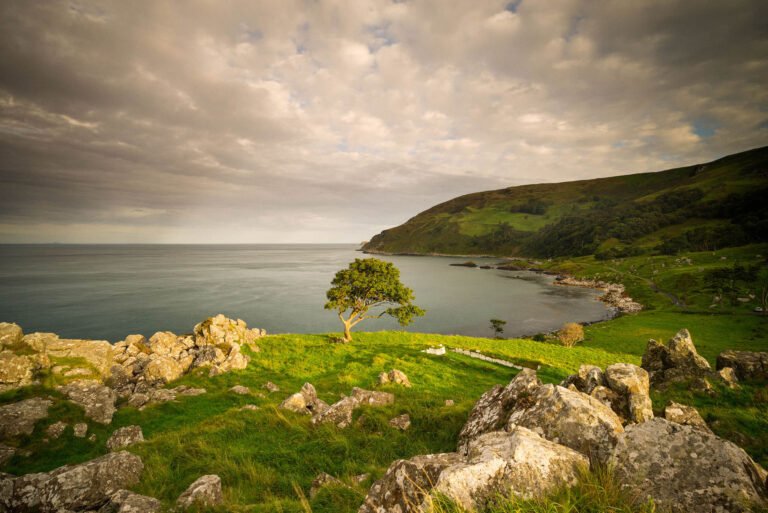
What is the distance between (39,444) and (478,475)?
796 inches

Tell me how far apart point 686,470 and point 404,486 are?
4758mm

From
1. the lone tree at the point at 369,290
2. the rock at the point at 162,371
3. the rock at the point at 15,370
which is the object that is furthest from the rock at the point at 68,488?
the lone tree at the point at 369,290

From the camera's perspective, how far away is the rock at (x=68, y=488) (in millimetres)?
7690

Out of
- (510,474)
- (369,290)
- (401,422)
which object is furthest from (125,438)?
(369,290)

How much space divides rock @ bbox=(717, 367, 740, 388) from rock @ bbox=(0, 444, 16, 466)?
33325 mm

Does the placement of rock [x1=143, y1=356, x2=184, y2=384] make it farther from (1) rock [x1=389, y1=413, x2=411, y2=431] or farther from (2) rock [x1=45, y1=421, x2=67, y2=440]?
(1) rock [x1=389, y1=413, x2=411, y2=431]

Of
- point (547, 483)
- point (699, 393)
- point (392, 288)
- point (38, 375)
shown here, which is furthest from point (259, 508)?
point (392, 288)

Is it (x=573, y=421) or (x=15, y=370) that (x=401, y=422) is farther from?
(x=15, y=370)

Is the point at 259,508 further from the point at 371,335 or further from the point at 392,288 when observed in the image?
the point at 371,335

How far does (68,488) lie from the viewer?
315 inches

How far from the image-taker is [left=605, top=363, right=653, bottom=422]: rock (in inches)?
382

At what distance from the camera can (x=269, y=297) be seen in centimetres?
10000

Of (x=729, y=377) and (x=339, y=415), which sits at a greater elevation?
(x=339, y=415)

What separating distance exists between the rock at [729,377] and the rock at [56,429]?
110 ft
